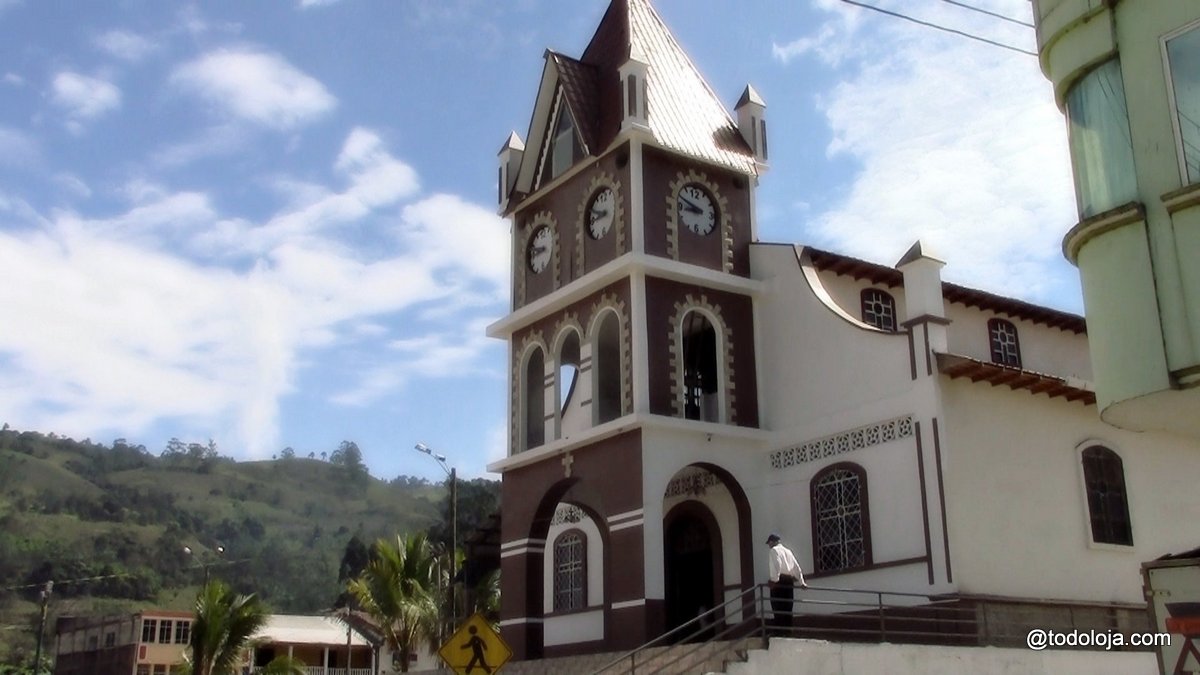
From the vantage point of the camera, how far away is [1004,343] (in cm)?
2631

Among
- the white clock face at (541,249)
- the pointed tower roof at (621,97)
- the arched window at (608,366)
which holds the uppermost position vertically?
the pointed tower roof at (621,97)

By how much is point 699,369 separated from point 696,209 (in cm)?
313

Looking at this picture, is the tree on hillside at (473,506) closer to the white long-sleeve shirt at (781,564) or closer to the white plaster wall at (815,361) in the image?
the white plaster wall at (815,361)

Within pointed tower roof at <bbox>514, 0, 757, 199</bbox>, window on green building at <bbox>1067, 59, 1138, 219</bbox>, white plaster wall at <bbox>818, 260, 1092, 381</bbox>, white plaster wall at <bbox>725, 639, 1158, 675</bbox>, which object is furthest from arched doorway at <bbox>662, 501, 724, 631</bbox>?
window on green building at <bbox>1067, 59, 1138, 219</bbox>

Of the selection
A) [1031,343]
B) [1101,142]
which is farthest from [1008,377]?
[1101,142]

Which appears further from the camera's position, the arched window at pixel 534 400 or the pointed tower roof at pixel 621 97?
the arched window at pixel 534 400

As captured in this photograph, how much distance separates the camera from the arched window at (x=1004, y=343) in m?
26.1

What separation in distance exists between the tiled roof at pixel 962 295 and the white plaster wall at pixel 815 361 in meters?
0.36

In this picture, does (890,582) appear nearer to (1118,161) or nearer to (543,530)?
(543,530)

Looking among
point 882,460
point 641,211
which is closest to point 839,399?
point 882,460

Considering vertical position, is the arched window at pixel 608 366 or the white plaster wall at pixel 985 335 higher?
the white plaster wall at pixel 985 335

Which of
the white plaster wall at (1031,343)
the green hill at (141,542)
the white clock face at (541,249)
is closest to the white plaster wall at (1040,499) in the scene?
the white plaster wall at (1031,343)

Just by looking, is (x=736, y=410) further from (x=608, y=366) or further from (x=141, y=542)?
(x=141, y=542)

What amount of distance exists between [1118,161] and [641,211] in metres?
12.3
